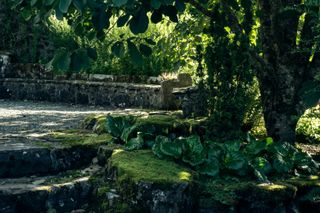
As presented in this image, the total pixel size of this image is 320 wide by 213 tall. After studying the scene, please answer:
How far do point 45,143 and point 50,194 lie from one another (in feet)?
3.34

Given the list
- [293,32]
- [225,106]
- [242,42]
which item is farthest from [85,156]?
[293,32]

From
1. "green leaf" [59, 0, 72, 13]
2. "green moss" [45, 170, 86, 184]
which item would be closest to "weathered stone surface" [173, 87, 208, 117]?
"green moss" [45, 170, 86, 184]

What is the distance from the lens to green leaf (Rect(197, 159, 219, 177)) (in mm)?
4812

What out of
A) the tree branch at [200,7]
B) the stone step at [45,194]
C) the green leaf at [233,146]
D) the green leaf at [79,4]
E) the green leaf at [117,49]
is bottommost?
the stone step at [45,194]

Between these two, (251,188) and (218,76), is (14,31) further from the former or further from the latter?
(251,188)

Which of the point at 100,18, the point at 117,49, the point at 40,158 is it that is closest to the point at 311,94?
the point at 117,49

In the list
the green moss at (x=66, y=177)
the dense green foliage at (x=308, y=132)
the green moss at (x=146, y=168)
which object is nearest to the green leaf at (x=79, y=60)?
the green moss at (x=146, y=168)

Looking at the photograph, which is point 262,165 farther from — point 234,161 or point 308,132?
point 308,132

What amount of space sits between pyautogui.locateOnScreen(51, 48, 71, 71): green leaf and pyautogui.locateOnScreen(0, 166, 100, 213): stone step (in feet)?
4.11

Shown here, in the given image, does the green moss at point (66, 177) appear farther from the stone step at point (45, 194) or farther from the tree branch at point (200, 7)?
the tree branch at point (200, 7)

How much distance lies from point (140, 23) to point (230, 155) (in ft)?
5.87

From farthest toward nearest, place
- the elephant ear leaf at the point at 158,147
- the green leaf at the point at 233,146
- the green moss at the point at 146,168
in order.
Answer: the green leaf at the point at 233,146 < the elephant ear leaf at the point at 158,147 < the green moss at the point at 146,168

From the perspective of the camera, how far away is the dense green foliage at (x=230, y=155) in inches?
193

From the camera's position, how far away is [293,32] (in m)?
6.24
